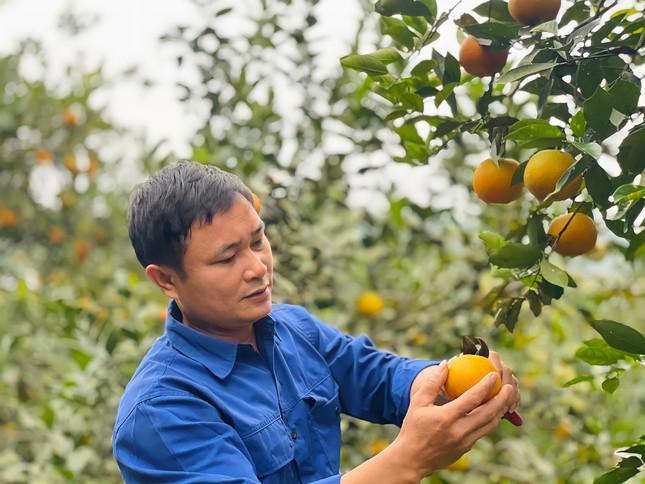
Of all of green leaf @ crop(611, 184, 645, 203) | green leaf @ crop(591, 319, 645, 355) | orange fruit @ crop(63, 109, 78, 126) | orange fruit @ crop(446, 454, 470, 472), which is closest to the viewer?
green leaf @ crop(611, 184, 645, 203)

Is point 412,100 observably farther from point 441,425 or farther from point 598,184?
point 441,425

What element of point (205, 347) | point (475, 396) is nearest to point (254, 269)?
point (205, 347)

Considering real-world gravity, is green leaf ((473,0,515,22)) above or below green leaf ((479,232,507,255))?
above

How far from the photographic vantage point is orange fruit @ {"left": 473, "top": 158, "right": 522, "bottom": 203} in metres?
1.46

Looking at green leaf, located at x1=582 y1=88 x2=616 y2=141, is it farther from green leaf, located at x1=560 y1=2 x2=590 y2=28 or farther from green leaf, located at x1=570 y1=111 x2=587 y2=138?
green leaf, located at x1=560 y1=2 x2=590 y2=28

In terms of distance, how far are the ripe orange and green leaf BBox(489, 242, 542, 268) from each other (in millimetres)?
258

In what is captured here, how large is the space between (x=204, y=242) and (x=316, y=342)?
36 centimetres

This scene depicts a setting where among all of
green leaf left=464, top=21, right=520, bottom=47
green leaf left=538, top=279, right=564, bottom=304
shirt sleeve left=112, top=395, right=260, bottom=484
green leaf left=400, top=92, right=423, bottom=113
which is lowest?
shirt sleeve left=112, top=395, right=260, bottom=484

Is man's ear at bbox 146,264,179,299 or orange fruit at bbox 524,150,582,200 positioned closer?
orange fruit at bbox 524,150,582,200

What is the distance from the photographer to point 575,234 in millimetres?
1393

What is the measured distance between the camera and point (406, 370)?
1.53 m

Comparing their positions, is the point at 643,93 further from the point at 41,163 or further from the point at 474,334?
the point at 41,163

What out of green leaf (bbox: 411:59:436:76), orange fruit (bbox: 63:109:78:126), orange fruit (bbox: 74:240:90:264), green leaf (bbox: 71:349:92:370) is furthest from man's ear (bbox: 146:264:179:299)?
orange fruit (bbox: 63:109:78:126)

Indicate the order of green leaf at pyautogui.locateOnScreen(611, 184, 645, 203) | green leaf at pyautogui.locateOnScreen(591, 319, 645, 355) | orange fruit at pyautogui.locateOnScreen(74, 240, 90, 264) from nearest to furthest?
green leaf at pyautogui.locateOnScreen(611, 184, 645, 203) → green leaf at pyautogui.locateOnScreen(591, 319, 645, 355) → orange fruit at pyautogui.locateOnScreen(74, 240, 90, 264)
